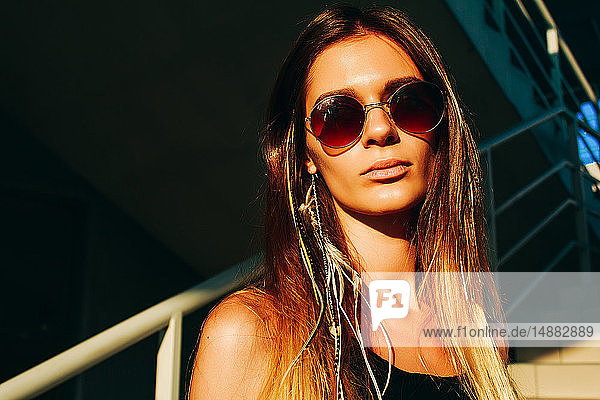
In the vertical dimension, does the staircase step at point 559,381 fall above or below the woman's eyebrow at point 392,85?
below

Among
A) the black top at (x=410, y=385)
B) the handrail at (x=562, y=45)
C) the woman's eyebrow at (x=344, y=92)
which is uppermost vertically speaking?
the handrail at (x=562, y=45)

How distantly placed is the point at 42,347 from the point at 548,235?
330cm

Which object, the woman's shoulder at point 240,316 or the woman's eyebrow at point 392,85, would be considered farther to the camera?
the woman's eyebrow at point 392,85

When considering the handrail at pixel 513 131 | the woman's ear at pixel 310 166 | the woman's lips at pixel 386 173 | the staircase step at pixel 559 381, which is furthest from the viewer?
the handrail at pixel 513 131

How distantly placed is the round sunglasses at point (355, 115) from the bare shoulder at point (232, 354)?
0.31 meters

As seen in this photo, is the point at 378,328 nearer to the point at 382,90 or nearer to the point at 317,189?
the point at 317,189

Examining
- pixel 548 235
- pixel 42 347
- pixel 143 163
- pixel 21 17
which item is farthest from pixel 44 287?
pixel 548 235

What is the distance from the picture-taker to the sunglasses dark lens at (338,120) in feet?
3.07

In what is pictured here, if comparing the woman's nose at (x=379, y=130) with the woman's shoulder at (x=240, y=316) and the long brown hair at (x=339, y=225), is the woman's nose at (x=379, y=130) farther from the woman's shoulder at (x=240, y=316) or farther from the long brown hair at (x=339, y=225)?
the woman's shoulder at (x=240, y=316)

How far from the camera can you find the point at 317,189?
104cm

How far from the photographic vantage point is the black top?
0.92 m

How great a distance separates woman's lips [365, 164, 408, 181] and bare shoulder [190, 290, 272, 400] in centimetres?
27

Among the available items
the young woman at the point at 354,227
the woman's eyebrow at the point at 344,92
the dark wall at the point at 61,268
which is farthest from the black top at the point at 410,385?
the dark wall at the point at 61,268

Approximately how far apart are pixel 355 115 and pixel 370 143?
5 cm
